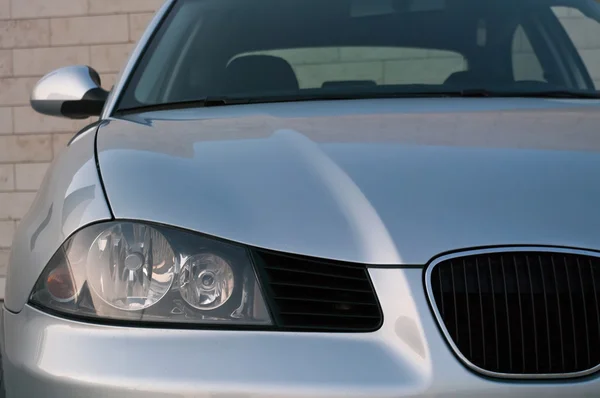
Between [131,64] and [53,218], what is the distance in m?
1.03

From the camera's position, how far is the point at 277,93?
7.88 ft

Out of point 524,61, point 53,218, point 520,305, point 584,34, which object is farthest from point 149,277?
point 584,34

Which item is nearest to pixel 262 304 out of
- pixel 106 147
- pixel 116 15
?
pixel 106 147

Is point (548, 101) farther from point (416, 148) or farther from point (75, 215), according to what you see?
point (75, 215)

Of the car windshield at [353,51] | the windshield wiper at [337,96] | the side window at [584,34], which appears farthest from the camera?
the side window at [584,34]

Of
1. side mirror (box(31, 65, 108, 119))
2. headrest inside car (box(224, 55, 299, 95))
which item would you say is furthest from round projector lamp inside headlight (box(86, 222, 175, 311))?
side mirror (box(31, 65, 108, 119))

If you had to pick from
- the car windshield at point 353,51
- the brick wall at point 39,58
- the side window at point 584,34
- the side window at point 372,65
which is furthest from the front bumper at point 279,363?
the brick wall at point 39,58

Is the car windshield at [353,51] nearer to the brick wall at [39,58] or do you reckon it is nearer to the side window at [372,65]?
the side window at [372,65]

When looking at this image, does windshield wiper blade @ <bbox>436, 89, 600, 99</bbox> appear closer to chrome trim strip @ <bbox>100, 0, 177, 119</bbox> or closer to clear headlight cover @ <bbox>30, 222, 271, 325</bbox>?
chrome trim strip @ <bbox>100, 0, 177, 119</bbox>

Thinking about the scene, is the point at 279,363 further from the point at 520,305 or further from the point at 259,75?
the point at 259,75

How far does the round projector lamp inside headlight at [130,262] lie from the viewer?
1.52 metres

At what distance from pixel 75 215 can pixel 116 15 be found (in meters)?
5.84

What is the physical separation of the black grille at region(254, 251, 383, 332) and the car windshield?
3.25ft

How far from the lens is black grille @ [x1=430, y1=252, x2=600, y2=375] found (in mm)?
1390
